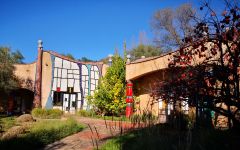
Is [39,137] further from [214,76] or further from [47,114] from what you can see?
[47,114]

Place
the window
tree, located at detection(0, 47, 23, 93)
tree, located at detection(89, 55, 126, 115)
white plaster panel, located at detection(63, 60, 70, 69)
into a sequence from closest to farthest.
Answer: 1. tree, located at detection(89, 55, 126, 115)
2. tree, located at detection(0, 47, 23, 93)
3. the window
4. white plaster panel, located at detection(63, 60, 70, 69)

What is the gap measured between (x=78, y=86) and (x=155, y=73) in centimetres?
1015

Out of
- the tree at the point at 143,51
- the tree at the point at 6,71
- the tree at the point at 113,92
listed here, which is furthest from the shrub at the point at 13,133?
the tree at the point at 143,51

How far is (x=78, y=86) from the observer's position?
2528 cm

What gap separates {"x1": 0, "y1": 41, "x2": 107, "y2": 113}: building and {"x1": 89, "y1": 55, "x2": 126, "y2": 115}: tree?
4.23m

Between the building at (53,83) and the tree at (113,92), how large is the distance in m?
4.23

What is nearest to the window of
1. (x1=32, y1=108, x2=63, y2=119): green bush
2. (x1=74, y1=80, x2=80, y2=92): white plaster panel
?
(x1=74, y1=80, x2=80, y2=92): white plaster panel

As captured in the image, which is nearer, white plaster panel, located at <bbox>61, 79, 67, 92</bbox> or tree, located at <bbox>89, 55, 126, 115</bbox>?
tree, located at <bbox>89, 55, 126, 115</bbox>

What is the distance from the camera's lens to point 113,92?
64.5 feet

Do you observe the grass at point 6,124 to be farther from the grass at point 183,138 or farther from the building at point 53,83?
the building at point 53,83

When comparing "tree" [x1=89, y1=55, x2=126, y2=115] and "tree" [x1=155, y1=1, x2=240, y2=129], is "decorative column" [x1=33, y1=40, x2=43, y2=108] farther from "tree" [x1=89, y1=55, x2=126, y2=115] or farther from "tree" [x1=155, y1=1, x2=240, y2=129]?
"tree" [x1=155, y1=1, x2=240, y2=129]

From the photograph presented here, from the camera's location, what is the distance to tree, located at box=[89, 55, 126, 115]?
→ 64.0 feet

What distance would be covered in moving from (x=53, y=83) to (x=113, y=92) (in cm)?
701

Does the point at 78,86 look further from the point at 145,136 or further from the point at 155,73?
the point at 145,136
